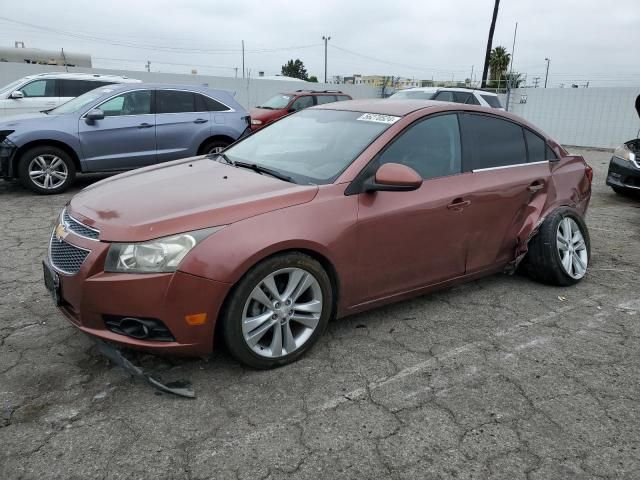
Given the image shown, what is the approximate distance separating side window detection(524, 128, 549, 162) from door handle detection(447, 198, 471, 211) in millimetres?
1006

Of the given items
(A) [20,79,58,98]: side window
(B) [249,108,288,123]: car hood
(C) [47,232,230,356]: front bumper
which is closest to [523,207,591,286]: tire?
(C) [47,232,230,356]: front bumper

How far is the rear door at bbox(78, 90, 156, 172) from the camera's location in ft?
24.9

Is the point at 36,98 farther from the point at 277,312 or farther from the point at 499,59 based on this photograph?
the point at 499,59

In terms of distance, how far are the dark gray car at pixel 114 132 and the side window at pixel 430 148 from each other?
3821 mm

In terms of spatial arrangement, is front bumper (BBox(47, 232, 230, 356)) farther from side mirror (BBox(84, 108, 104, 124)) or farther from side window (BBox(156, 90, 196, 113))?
side window (BBox(156, 90, 196, 113))

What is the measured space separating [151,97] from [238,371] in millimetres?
6322

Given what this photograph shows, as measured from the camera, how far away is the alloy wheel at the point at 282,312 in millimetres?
2852

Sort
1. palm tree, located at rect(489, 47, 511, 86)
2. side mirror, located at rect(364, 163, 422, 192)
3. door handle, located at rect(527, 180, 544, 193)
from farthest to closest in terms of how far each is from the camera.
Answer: palm tree, located at rect(489, 47, 511, 86)
door handle, located at rect(527, 180, 544, 193)
side mirror, located at rect(364, 163, 422, 192)

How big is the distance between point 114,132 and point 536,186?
6.04 m

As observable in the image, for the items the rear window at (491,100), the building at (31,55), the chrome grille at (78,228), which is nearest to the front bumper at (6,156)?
the chrome grille at (78,228)

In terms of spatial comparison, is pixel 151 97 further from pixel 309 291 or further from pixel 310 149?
pixel 309 291

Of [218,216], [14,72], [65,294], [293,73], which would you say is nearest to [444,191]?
[218,216]

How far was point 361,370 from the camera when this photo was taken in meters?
3.04

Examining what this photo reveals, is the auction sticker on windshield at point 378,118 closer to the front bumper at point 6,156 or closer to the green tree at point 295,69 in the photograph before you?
the front bumper at point 6,156
